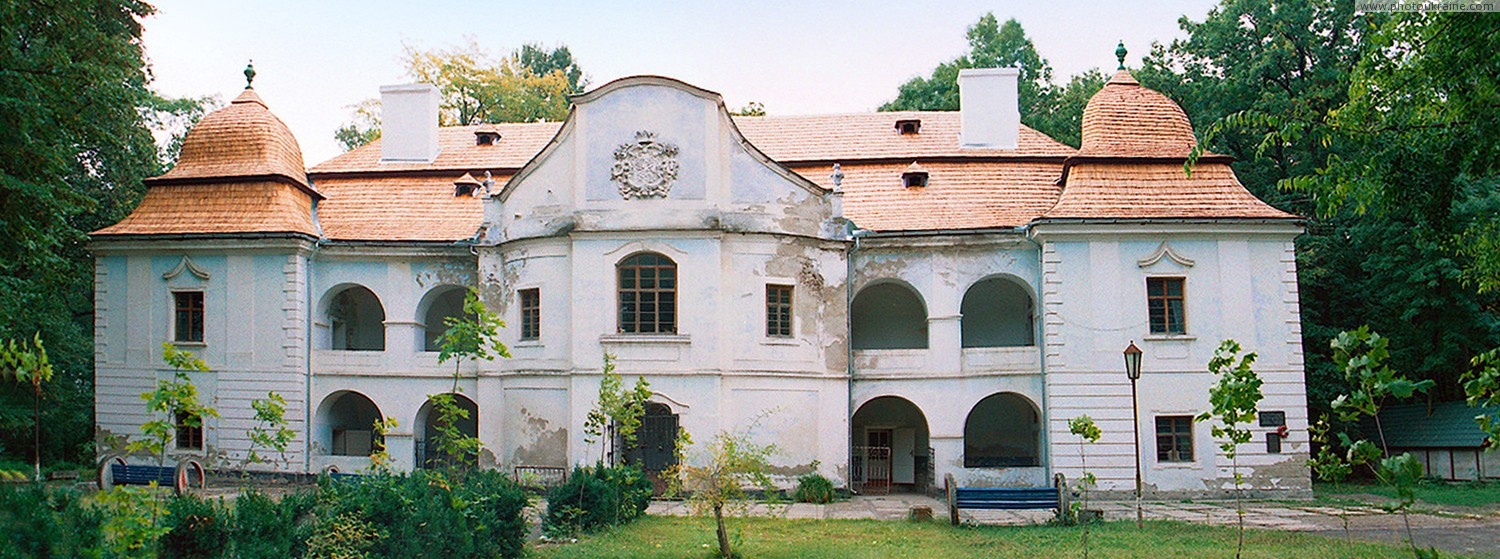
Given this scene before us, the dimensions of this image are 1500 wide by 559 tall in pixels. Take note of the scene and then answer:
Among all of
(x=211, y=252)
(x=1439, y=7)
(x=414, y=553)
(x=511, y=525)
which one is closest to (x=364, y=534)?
(x=414, y=553)

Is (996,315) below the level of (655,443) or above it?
above

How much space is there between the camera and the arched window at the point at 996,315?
25.5 m

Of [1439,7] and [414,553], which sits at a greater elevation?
[1439,7]

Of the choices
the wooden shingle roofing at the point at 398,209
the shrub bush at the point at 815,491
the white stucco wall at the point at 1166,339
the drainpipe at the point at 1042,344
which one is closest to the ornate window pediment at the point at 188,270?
the wooden shingle roofing at the point at 398,209

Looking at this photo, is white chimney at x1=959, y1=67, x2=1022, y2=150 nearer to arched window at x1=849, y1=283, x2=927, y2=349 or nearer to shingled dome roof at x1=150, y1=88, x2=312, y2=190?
arched window at x1=849, y1=283, x2=927, y2=349

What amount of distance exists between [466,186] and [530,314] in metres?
4.55

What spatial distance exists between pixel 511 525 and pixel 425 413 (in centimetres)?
1313

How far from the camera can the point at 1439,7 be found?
945 centimetres

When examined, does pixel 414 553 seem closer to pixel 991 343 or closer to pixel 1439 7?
pixel 1439 7

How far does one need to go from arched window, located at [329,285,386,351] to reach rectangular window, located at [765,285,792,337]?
957 cm

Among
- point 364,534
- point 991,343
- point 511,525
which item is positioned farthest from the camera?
point 991,343

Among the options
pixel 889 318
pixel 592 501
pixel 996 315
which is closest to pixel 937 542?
pixel 592 501

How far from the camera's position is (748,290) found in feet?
72.6

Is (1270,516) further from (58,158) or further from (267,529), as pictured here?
(58,158)
